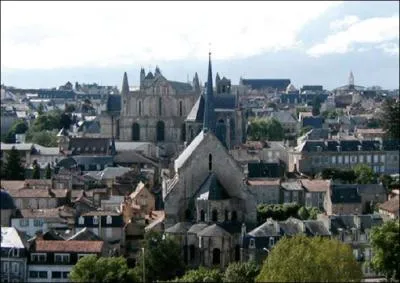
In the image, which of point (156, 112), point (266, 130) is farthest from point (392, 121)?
point (156, 112)

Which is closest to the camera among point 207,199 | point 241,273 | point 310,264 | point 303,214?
point 310,264

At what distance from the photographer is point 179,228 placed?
196ft

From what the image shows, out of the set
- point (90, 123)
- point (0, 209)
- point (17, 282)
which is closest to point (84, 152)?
point (90, 123)

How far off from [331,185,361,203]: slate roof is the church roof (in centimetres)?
1567

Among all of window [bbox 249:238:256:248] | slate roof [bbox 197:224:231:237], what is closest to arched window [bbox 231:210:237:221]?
slate roof [bbox 197:224:231:237]

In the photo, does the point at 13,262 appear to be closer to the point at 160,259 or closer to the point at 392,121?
the point at 160,259

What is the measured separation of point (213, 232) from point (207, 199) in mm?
2780

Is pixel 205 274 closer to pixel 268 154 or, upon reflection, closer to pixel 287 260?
pixel 287 260

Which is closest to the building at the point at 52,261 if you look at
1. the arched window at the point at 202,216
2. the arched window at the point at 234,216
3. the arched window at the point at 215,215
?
the arched window at the point at 202,216

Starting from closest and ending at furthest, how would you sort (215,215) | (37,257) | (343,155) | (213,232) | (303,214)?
1. (37,257)
2. (213,232)
3. (215,215)
4. (303,214)
5. (343,155)

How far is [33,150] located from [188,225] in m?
49.4

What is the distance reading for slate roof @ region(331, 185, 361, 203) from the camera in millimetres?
76062

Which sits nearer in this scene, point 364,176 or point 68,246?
point 68,246

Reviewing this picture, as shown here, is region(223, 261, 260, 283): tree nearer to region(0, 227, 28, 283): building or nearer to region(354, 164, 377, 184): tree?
region(0, 227, 28, 283): building
